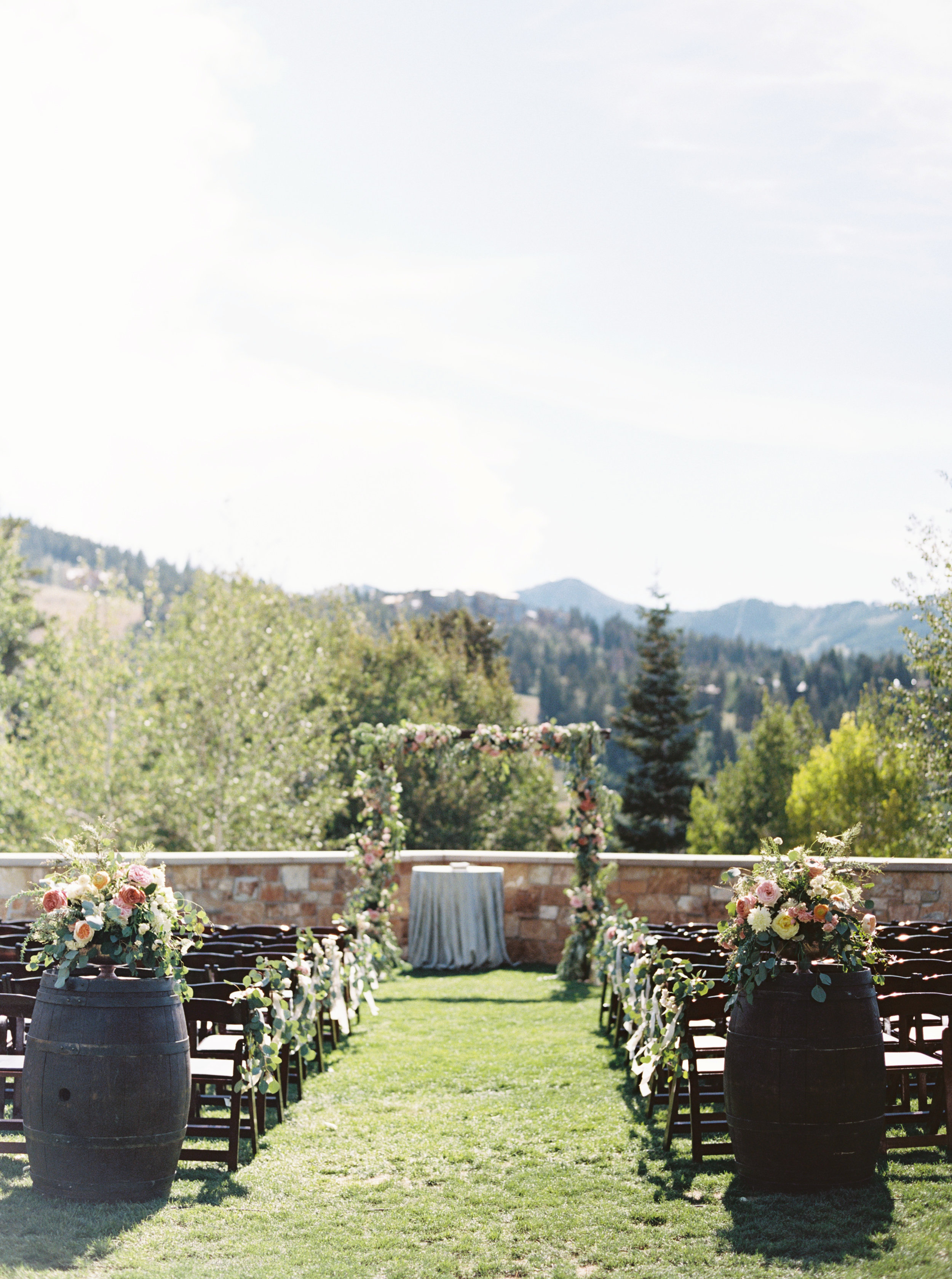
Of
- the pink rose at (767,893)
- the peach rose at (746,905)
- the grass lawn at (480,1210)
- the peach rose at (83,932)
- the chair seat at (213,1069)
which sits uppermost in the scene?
the pink rose at (767,893)

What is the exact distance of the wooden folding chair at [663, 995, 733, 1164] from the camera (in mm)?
5578

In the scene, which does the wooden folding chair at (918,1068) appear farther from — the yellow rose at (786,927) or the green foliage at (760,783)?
the green foliage at (760,783)

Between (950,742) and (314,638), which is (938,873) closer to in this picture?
(950,742)

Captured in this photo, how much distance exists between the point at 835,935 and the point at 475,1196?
1964 mm

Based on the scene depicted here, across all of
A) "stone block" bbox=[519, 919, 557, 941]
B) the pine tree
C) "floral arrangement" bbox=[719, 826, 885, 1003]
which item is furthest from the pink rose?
the pine tree

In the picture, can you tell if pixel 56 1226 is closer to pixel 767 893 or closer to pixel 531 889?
pixel 767 893

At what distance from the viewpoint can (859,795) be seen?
38406 mm

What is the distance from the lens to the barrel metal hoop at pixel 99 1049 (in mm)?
4828

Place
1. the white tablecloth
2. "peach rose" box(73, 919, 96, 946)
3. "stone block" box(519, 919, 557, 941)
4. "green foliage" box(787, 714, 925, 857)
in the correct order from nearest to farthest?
1. "peach rose" box(73, 919, 96, 946)
2. the white tablecloth
3. "stone block" box(519, 919, 557, 941)
4. "green foliage" box(787, 714, 925, 857)

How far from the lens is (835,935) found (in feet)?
16.9

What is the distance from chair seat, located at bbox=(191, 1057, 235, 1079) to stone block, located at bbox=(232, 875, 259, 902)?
6422 millimetres

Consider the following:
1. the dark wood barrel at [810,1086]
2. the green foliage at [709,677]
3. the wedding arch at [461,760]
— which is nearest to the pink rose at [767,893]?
the dark wood barrel at [810,1086]

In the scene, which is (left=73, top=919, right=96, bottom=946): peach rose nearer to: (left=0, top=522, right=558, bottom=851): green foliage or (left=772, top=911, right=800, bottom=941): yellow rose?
(left=772, top=911, right=800, bottom=941): yellow rose

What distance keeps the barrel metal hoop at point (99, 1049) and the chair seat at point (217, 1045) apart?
1.13 meters
